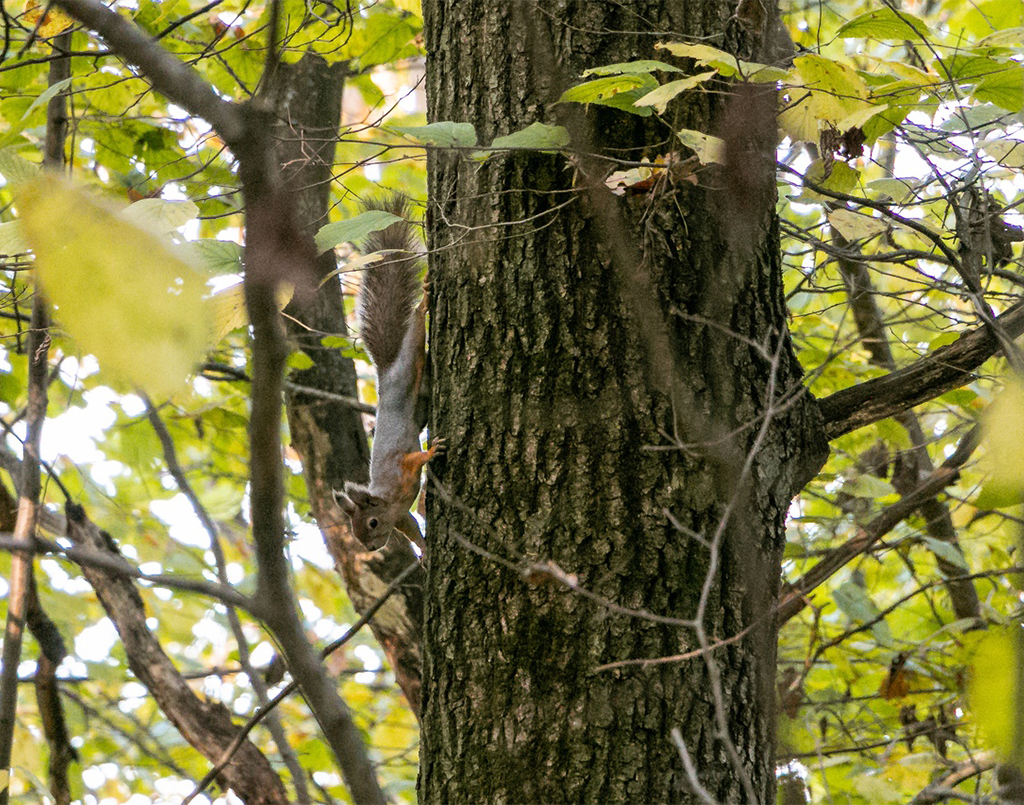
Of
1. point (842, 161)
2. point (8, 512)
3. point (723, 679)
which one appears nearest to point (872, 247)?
point (842, 161)

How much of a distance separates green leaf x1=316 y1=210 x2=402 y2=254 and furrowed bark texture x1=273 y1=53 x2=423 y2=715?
119 centimetres

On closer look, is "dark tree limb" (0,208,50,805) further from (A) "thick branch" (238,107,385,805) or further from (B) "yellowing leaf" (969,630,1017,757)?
(B) "yellowing leaf" (969,630,1017,757)

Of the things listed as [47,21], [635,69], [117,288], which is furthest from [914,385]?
[47,21]

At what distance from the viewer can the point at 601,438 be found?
1.34 metres

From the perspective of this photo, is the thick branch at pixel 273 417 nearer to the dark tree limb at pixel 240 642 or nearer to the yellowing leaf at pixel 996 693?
the yellowing leaf at pixel 996 693

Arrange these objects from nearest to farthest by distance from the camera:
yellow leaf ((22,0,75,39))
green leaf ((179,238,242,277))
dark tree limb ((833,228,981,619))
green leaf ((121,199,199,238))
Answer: green leaf ((121,199,199,238)) → green leaf ((179,238,242,277)) → yellow leaf ((22,0,75,39)) → dark tree limb ((833,228,981,619))

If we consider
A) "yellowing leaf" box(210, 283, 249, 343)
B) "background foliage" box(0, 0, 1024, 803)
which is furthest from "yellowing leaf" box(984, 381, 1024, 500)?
"yellowing leaf" box(210, 283, 249, 343)

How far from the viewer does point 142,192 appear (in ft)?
8.63

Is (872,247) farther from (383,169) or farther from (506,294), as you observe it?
(383,169)

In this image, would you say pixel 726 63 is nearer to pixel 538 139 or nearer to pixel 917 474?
pixel 538 139

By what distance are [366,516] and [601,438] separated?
1512mm

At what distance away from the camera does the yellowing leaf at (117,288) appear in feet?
0.95

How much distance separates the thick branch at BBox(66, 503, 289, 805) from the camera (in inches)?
99.2

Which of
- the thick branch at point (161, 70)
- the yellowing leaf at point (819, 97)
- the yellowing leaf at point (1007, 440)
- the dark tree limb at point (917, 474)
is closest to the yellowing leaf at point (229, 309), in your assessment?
the yellowing leaf at point (819, 97)
